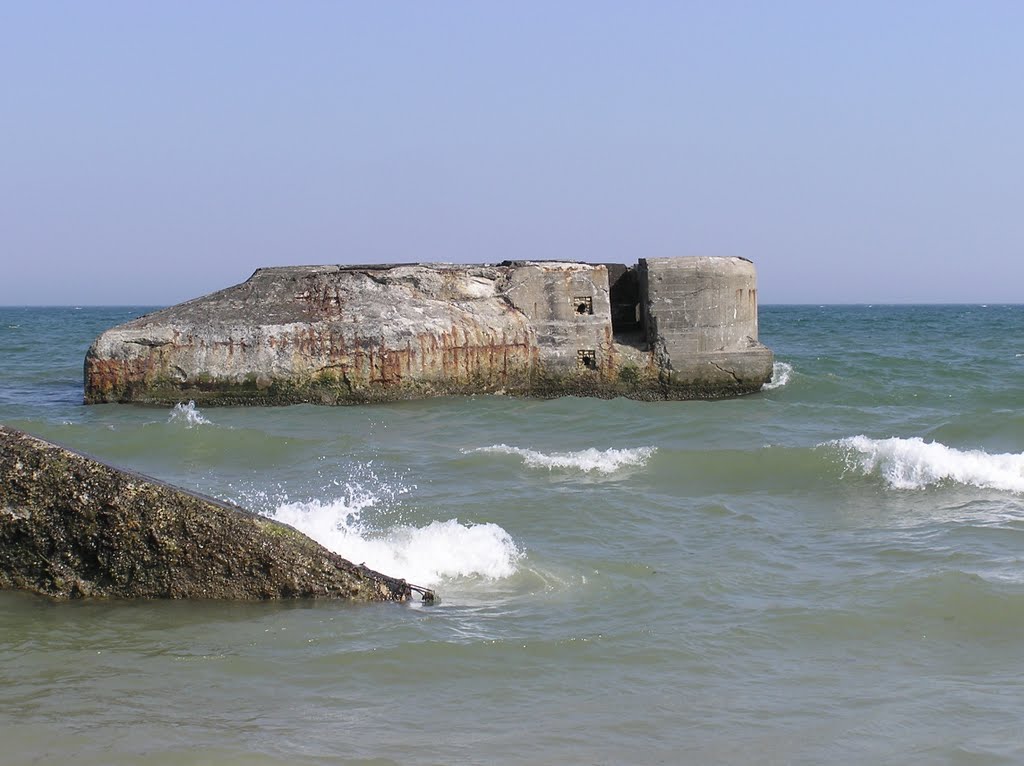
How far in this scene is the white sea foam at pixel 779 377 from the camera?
1216 centimetres

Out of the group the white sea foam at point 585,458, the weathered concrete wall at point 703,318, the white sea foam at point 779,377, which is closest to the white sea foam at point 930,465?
the white sea foam at point 585,458

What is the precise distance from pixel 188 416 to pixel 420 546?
514 cm

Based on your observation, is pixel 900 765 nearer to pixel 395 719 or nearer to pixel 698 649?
pixel 698 649

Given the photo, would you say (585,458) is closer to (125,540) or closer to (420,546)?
(420,546)

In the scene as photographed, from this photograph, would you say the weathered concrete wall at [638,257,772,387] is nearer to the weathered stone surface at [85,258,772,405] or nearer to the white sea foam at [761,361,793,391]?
the weathered stone surface at [85,258,772,405]

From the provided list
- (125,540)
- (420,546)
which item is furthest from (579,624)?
(125,540)

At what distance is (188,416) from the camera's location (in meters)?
9.65

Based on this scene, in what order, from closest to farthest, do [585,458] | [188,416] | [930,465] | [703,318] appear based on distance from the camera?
[930,465], [585,458], [188,416], [703,318]

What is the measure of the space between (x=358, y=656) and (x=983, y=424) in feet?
24.3

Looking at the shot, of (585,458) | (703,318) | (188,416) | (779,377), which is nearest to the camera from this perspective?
(585,458)

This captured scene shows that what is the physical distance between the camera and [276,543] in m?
4.20

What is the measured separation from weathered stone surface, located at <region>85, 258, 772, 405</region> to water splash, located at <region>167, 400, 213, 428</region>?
0.27m

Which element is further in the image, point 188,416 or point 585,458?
point 188,416

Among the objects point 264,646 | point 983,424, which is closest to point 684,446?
point 983,424
